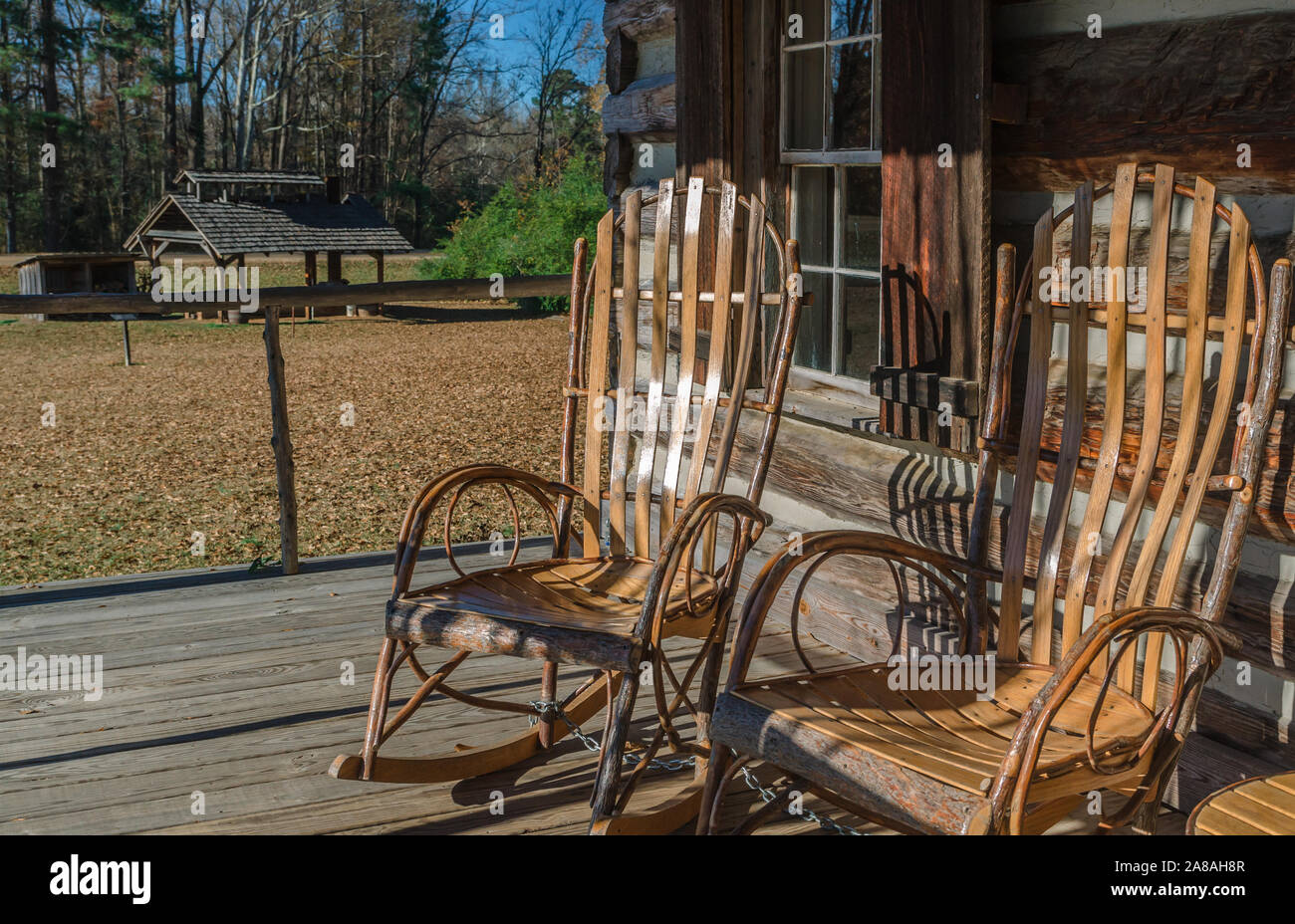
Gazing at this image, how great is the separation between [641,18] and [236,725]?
245 cm

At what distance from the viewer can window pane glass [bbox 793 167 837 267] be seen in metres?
3.31

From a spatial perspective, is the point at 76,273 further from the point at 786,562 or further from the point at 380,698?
the point at 786,562

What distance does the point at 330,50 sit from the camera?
90.4 ft

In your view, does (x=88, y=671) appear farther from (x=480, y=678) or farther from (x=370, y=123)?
(x=370, y=123)

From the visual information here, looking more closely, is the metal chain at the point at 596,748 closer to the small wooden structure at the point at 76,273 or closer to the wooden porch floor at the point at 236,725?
the wooden porch floor at the point at 236,725

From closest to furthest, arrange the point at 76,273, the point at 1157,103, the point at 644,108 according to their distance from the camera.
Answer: the point at 1157,103 → the point at 644,108 → the point at 76,273

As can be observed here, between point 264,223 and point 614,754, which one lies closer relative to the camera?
point 614,754

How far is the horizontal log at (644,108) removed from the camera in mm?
3693

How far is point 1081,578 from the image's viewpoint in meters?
2.08

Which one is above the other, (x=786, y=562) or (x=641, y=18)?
(x=641, y=18)

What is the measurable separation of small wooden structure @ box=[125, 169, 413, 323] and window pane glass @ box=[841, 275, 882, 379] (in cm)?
1324

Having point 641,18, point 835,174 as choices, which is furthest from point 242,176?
point 835,174

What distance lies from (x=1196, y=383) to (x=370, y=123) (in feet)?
93.3
